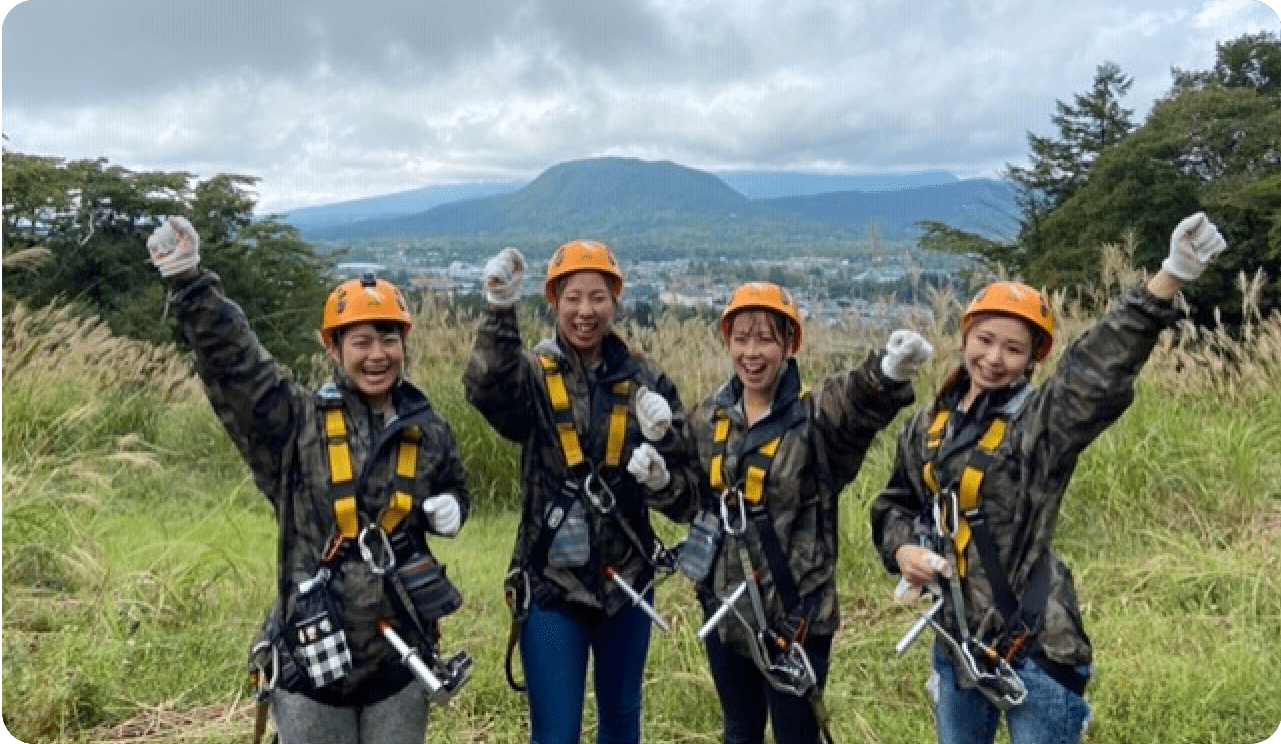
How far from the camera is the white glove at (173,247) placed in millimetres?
3107

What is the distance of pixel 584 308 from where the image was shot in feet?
11.8

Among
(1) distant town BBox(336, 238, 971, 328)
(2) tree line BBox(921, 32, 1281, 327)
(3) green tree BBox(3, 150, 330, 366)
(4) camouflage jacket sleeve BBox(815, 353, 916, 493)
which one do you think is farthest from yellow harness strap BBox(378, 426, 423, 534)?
(2) tree line BBox(921, 32, 1281, 327)

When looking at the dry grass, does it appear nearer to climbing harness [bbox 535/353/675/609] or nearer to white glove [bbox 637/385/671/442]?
climbing harness [bbox 535/353/675/609]

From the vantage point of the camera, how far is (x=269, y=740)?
183 inches

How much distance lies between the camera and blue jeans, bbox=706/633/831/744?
3461mm

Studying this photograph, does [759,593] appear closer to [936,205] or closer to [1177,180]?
[1177,180]

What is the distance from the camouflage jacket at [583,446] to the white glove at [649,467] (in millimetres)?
40

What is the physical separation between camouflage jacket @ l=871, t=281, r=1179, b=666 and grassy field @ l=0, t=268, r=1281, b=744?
5.23ft

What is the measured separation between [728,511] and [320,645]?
133cm

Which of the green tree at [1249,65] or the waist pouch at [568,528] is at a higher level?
the green tree at [1249,65]

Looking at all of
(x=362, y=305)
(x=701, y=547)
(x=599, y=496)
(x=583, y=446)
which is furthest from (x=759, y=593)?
(x=362, y=305)

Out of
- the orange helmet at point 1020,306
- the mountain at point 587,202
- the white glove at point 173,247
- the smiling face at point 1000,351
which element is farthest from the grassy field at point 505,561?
the mountain at point 587,202

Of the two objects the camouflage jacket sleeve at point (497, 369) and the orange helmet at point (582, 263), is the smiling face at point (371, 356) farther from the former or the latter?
the orange helmet at point (582, 263)

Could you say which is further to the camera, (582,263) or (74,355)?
(74,355)
